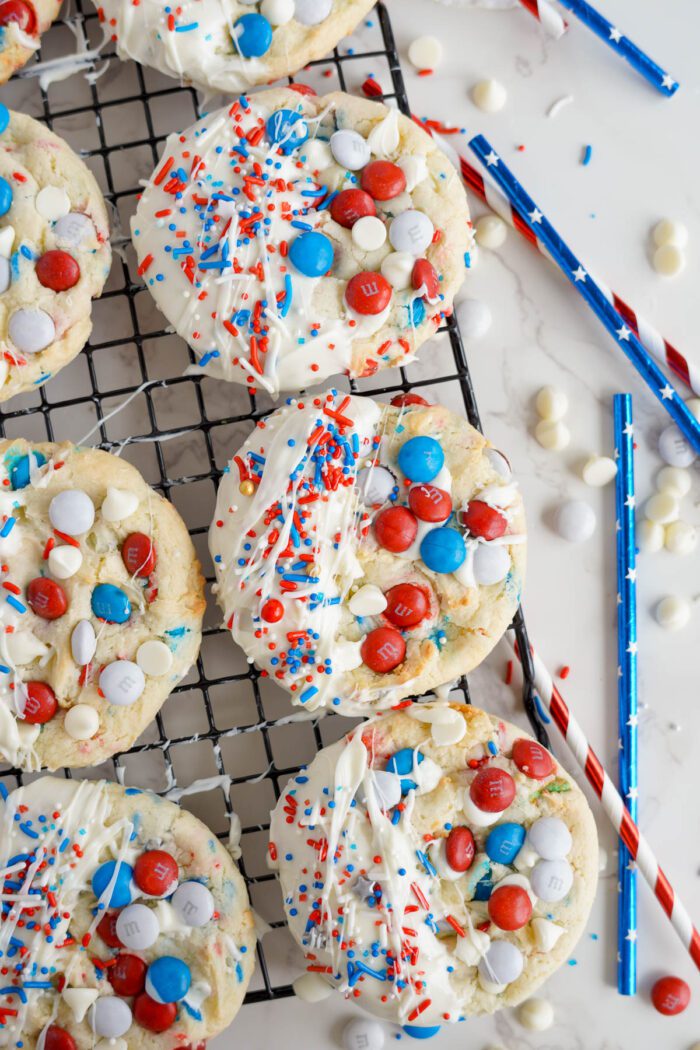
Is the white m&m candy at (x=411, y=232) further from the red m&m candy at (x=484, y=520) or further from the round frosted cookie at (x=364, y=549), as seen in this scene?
the red m&m candy at (x=484, y=520)

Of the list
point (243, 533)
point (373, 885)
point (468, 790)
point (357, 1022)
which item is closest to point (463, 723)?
point (468, 790)

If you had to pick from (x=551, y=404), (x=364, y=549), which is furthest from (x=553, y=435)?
(x=364, y=549)

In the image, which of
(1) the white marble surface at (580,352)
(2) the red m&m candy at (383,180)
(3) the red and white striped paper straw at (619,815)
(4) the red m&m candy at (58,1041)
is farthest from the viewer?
(1) the white marble surface at (580,352)

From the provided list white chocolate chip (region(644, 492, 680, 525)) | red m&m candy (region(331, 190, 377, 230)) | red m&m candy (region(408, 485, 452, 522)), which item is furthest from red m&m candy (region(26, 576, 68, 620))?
white chocolate chip (region(644, 492, 680, 525))

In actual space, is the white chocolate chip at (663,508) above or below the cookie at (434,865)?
above

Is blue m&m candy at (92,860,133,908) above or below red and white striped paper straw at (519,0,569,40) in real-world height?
Result: below

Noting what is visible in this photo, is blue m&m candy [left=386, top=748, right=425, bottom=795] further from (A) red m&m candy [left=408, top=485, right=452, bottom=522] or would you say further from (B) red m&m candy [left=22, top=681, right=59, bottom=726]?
(B) red m&m candy [left=22, top=681, right=59, bottom=726]

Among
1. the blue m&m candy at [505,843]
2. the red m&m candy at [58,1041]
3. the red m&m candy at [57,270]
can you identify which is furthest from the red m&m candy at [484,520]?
the red m&m candy at [58,1041]
